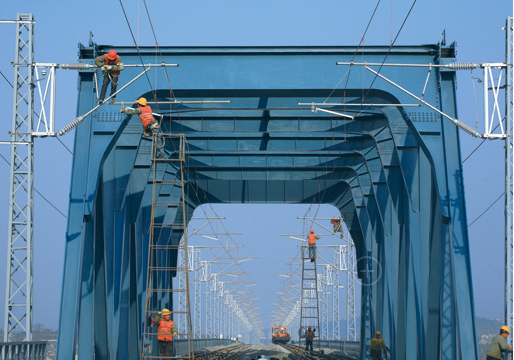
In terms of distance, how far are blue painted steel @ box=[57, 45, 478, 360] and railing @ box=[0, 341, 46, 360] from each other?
871mm

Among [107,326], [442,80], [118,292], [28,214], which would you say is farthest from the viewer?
[118,292]

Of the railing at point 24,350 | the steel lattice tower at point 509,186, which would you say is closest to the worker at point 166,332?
the railing at point 24,350

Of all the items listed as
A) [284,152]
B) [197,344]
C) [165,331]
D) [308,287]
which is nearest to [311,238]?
[284,152]

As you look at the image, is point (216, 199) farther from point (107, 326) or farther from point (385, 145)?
point (107, 326)

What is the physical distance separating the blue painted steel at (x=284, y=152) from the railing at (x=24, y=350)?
871mm

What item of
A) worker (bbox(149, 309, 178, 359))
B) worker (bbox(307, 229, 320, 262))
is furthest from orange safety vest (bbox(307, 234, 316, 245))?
worker (bbox(149, 309, 178, 359))

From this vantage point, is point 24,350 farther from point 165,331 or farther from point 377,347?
point 377,347

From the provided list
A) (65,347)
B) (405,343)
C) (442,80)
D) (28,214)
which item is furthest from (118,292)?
(442,80)

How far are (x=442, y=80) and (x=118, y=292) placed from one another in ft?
37.4

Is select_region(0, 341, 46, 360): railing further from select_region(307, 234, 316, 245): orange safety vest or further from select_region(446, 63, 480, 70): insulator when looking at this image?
select_region(307, 234, 316, 245): orange safety vest

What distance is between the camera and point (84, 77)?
64.5 ft

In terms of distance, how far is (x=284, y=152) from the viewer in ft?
99.9

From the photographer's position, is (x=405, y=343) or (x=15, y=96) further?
(x=405, y=343)

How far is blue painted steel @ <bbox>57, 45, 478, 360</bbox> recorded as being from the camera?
734 inches
